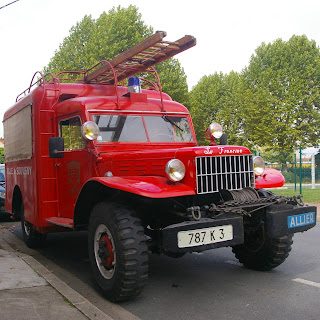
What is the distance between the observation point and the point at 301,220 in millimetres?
4605

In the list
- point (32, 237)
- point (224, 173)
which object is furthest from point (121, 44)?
point (224, 173)

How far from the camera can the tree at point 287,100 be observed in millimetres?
33344

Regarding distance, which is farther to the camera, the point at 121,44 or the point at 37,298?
the point at 121,44

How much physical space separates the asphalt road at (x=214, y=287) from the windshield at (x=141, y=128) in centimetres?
188

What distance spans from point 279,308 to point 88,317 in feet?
6.34

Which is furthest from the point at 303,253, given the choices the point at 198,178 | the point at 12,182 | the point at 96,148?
the point at 12,182

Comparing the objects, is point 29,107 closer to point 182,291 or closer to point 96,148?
point 96,148

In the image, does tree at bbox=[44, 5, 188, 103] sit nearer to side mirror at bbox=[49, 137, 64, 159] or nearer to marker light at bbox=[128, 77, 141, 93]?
marker light at bbox=[128, 77, 141, 93]

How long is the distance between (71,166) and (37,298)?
206 centimetres

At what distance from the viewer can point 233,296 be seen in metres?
4.54

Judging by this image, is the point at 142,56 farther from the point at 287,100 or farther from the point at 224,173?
the point at 287,100

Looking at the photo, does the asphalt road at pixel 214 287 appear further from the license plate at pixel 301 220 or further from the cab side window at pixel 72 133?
the cab side window at pixel 72 133

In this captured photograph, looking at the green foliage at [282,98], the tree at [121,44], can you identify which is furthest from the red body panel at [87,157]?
the green foliage at [282,98]

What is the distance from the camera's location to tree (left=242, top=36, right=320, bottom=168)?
3334cm
